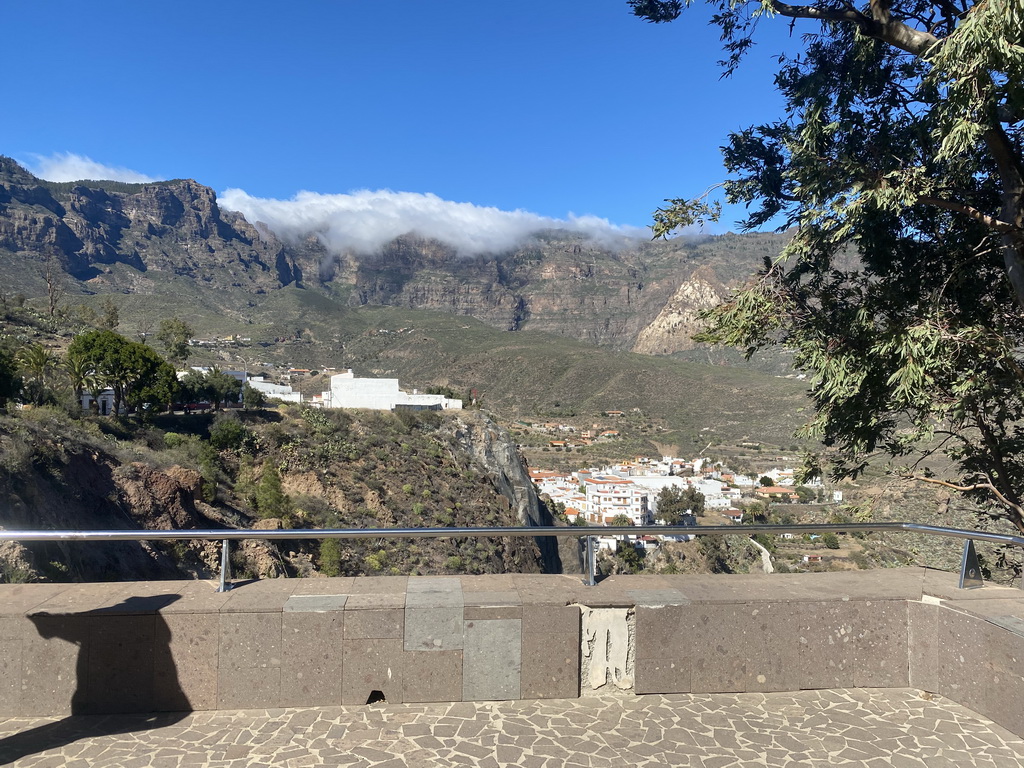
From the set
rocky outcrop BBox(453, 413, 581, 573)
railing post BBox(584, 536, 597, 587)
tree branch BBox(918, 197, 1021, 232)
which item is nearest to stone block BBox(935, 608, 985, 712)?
railing post BBox(584, 536, 597, 587)

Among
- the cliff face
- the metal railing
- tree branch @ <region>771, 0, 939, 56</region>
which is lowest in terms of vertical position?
the metal railing

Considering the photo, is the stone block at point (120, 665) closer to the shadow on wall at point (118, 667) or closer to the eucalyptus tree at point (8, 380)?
the shadow on wall at point (118, 667)

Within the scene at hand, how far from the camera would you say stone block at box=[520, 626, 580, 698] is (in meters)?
3.68

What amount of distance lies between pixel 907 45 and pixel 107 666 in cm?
666

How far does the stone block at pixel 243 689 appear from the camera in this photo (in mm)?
3514

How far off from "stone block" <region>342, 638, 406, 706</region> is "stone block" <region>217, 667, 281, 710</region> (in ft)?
1.36

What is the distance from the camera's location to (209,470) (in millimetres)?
25078

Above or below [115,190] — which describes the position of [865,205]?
below

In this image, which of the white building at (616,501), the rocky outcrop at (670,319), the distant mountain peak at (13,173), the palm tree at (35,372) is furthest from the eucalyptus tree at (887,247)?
the distant mountain peak at (13,173)

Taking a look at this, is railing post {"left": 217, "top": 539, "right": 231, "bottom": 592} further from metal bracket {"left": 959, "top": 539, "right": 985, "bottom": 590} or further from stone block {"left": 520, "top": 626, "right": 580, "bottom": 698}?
metal bracket {"left": 959, "top": 539, "right": 985, "bottom": 590}

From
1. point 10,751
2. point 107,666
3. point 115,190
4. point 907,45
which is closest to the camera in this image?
point 10,751

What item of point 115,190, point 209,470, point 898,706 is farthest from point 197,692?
point 115,190

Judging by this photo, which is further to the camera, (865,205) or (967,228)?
(967,228)

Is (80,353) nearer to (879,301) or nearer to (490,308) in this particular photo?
(879,301)
